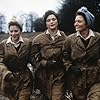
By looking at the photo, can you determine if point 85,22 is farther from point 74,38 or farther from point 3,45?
point 3,45

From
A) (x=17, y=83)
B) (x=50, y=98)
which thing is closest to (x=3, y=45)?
(x=17, y=83)

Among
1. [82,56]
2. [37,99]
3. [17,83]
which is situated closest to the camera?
[82,56]

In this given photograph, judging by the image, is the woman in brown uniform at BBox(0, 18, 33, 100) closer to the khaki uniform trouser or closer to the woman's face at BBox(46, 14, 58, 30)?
the woman's face at BBox(46, 14, 58, 30)

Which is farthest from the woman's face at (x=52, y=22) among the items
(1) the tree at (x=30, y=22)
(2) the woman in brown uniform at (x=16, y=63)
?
(1) the tree at (x=30, y=22)

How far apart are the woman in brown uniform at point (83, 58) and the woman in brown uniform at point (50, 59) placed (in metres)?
0.19

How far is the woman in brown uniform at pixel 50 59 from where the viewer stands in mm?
8516

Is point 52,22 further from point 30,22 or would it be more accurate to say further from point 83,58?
point 30,22

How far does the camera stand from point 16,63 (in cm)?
870

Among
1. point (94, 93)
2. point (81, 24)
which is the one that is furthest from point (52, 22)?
point (94, 93)

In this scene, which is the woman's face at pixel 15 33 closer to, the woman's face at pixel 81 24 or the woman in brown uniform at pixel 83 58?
the woman in brown uniform at pixel 83 58

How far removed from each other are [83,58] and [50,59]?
662mm

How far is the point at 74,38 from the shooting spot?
8.42 m

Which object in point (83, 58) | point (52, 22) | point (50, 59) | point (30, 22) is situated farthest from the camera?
point (30, 22)

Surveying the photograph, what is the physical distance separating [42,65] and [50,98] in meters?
0.65
